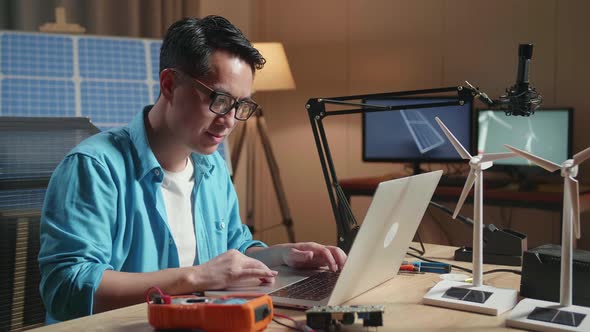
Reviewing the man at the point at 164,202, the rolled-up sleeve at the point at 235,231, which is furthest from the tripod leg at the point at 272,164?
the man at the point at 164,202

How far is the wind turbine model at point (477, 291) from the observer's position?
1.21 metres

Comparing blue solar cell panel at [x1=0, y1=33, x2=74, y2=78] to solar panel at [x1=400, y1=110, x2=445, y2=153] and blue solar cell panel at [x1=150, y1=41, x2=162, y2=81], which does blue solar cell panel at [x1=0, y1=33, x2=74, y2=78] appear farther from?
solar panel at [x1=400, y1=110, x2=445, y2=153]

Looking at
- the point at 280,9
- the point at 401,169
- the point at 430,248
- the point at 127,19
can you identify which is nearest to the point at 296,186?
the point at 401,169

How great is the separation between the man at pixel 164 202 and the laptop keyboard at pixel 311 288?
0.05 metres

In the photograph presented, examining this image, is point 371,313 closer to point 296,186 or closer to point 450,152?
point 450,152

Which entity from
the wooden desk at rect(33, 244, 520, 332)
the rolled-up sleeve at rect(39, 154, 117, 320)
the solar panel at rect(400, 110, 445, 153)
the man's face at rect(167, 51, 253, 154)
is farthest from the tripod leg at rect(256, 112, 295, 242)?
the wooden desk at rect(33, 244, 520, 332)

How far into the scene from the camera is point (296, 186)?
489 cm

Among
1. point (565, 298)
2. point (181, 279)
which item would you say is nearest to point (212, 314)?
point (181, 279)

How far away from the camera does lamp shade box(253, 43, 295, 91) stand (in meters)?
4.12

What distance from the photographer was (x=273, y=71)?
4.14 metres

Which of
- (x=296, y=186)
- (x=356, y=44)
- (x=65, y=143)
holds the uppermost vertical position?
(x=356, y=44)

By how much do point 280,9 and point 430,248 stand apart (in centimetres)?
330

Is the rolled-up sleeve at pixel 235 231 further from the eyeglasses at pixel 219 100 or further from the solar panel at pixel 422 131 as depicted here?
the solar panel at pixel 422 131

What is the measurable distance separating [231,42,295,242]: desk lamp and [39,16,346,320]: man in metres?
2.41
